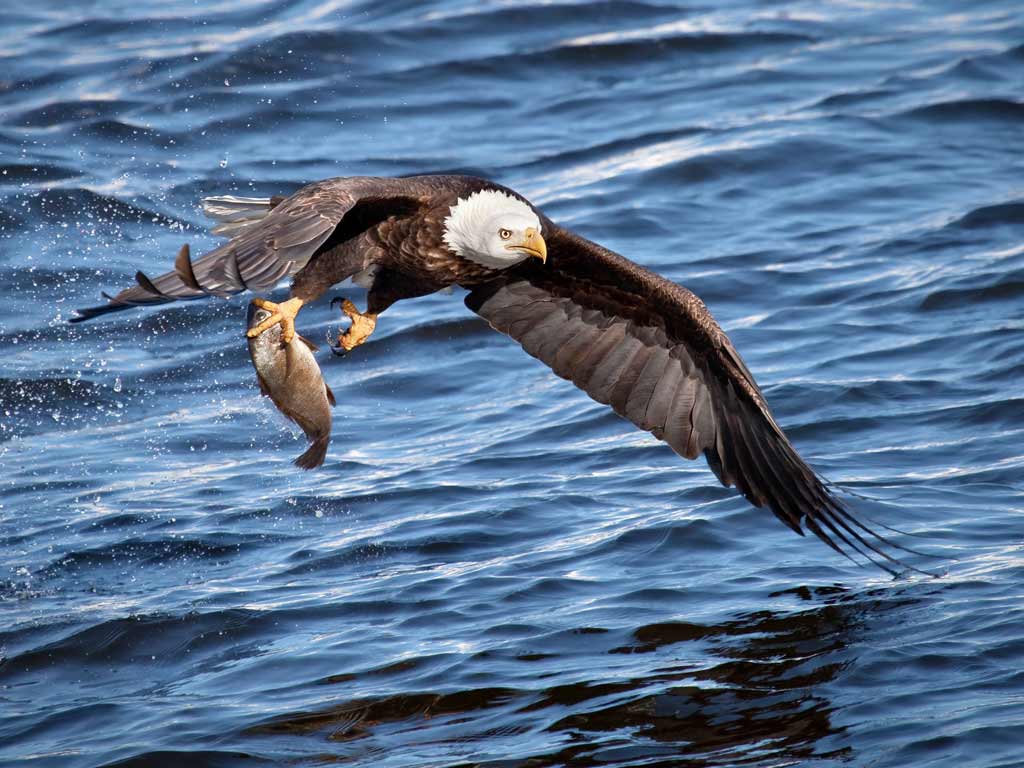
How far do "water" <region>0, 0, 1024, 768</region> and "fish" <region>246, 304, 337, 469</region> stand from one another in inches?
37.1

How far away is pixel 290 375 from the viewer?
4809 millimetres

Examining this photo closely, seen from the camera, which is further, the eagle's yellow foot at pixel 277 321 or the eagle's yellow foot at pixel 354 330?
the eagle's yellow foot at pixel 354 330

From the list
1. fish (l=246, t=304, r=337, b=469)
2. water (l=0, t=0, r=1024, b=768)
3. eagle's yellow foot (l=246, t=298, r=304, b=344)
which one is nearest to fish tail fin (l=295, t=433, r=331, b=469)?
fish (l=246, t=304, r=337, b=469)

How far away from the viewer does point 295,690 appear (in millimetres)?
5180

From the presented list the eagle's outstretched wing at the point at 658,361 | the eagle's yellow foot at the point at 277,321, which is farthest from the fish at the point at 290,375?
the eagle's outstretched wing at the point at 658,361

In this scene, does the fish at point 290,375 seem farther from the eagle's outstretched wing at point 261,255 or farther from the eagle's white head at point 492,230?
the eagle's white head at point 492,230

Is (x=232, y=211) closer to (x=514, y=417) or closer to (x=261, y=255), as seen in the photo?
(x=261, y=255)

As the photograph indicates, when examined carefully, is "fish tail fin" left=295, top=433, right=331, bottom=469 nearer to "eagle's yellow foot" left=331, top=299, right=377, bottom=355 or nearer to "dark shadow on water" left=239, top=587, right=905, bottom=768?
"eagle's yellow foot" left=331, top=299, right=377, bottom=355

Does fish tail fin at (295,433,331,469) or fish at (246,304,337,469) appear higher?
fish at (246,304,337,469)

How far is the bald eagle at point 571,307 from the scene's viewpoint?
5.47 metres

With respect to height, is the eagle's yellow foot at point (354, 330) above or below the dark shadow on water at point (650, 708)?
above

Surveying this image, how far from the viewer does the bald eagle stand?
5.47 m

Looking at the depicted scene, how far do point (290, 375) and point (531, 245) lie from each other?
108cm

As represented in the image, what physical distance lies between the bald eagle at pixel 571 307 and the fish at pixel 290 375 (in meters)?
0.05
